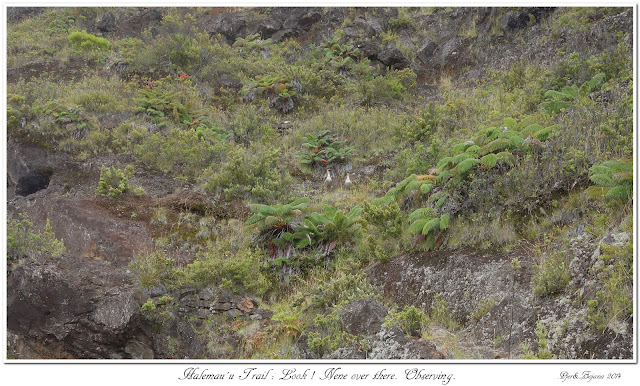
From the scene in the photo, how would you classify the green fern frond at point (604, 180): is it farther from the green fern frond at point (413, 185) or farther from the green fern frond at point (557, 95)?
the green fern frond at point (557, 95)

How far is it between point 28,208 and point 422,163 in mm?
7354

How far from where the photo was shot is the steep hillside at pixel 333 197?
5.59 m

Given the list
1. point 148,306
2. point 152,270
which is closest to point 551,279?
point 148,306

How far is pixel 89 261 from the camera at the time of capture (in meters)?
7.20

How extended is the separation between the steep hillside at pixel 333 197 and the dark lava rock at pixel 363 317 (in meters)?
Result: 0.03

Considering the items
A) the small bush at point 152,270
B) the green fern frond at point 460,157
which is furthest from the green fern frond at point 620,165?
the small bush at point 152,270

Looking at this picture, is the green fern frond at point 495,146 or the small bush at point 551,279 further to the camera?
the green fern frond at point 495,146

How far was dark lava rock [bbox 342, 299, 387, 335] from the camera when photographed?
18.3 ft

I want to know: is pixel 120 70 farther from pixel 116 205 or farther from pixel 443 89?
pixel 443 89

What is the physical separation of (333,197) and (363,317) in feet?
→ 15.7

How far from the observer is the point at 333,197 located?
10336mm

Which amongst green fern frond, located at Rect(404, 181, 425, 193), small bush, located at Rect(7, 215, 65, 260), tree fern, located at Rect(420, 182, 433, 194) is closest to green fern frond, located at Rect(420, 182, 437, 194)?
tree fern, located at Rect(420, 182, 433, 194)

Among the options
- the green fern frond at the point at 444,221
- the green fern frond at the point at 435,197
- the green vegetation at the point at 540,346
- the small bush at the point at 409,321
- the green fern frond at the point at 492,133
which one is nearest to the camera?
the green vegetation at the point at 540,346

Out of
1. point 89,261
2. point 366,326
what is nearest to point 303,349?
point 366,326
